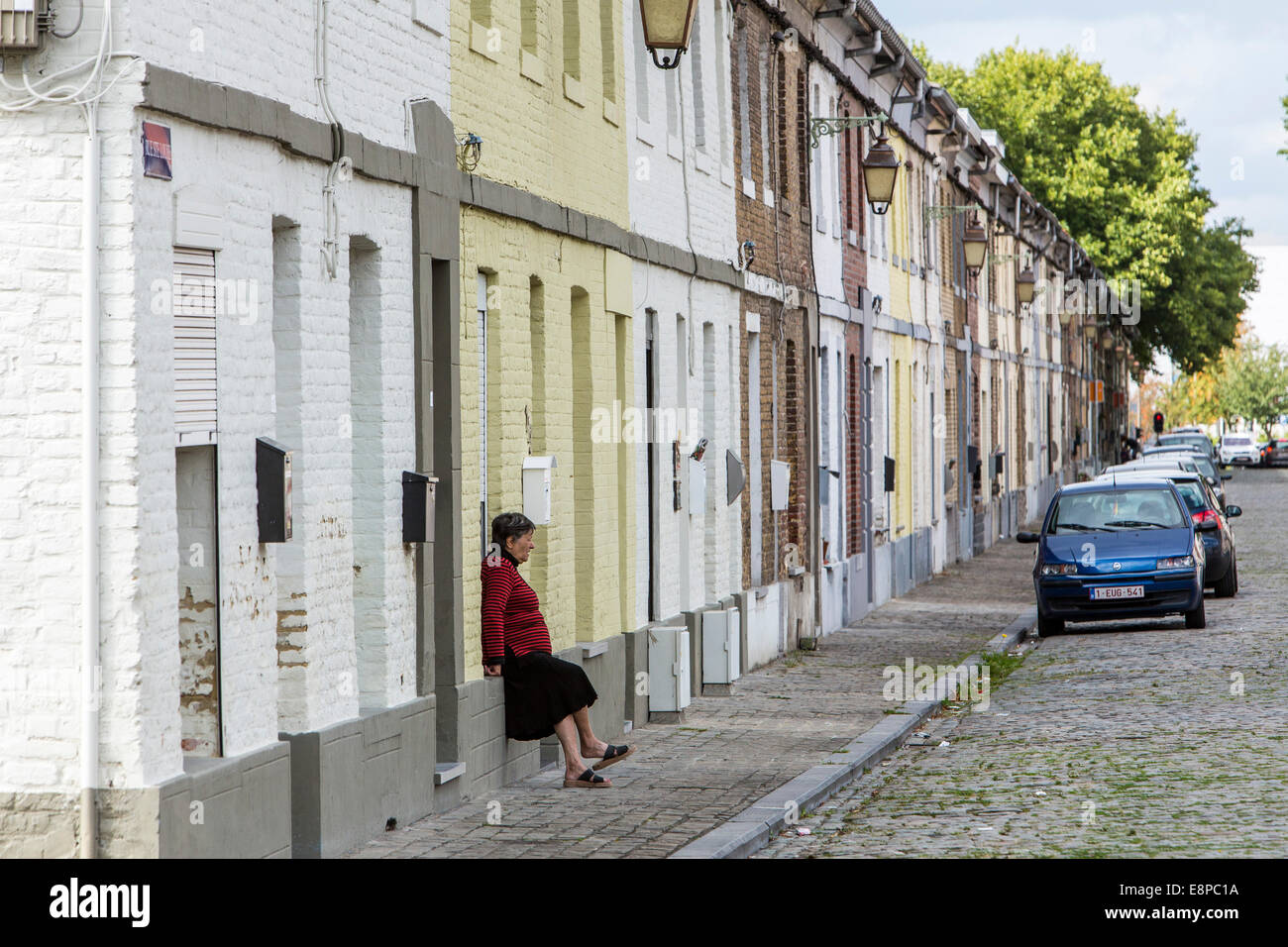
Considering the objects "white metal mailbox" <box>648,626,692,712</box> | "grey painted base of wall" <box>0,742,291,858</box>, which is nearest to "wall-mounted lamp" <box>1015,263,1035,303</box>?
"white metal mailbox" <box>648,626,692,712</box>

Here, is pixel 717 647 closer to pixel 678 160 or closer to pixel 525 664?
pixel 678 160

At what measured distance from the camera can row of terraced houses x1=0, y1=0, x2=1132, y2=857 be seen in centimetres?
813

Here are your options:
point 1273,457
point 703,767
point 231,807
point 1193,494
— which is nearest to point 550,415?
point 703,767

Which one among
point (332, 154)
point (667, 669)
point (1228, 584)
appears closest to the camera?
point (332, 154)

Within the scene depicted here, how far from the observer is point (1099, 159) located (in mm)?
70688

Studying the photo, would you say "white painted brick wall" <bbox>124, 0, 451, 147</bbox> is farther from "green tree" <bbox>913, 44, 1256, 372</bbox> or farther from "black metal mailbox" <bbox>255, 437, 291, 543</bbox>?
"green tree" <bbox>913, 44, 1256, 372</bbox>

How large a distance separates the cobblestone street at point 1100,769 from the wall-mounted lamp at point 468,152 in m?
4.34

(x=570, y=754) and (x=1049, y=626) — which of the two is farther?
(x=1049, y=626)

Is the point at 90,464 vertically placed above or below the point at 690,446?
below

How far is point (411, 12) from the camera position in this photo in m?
11.8

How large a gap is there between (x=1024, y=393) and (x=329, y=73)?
148ft

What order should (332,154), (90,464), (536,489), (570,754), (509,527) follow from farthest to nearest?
(536,489) → (570,754) → (509,527) → (332,154) → (90,464)

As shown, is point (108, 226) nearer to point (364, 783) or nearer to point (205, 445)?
point (205, 445)

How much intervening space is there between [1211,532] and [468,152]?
625 inches
